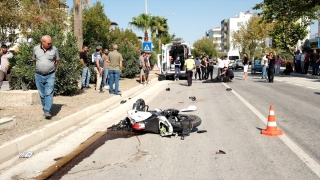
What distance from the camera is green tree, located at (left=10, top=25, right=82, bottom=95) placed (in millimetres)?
11594

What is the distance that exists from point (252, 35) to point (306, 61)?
35.6 meters

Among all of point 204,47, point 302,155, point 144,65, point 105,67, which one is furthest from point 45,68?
point 204,47

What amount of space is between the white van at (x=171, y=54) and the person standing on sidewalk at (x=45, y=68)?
18.9 m

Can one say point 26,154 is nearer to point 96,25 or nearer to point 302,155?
point 302,155

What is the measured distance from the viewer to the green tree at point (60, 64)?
456 inches

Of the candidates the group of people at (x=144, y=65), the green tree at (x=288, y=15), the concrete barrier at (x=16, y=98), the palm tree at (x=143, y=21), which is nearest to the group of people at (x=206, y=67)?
the group of people at (x=144, y=65)

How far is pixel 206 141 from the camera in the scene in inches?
258

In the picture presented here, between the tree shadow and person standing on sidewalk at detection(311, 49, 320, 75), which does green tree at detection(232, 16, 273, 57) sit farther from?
the tree shadow

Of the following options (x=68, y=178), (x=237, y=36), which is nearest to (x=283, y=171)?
(x=68, y=178)

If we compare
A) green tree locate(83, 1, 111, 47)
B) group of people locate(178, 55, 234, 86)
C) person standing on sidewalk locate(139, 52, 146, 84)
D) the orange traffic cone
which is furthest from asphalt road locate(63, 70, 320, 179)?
green tree locate(83, 1, 111, 47)

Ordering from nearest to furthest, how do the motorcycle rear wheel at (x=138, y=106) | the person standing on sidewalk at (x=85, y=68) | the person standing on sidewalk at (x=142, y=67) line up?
the motorcycle rear wheel at (x=138, y=106), the person standing on sidewalk at (x=85, y=68), the person standing on sidewalk at (x=142, y=67)

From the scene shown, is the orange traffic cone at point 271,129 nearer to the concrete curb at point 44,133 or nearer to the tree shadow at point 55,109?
the concrete curb at point 44,133

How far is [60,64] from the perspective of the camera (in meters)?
11.7

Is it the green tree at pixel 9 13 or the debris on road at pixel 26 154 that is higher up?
the green tree at pixel 9 13
